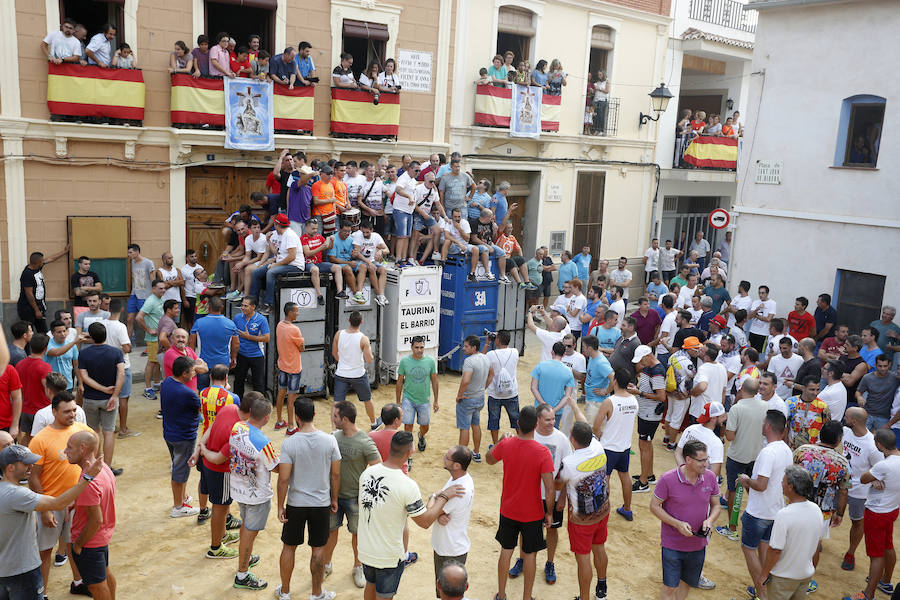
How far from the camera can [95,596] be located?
6.10m

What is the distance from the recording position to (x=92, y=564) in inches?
236

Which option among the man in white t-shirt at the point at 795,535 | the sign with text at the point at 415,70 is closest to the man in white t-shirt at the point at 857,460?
the man in white t-shirt at the point at 795,535

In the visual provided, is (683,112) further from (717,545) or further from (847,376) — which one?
(717,545)

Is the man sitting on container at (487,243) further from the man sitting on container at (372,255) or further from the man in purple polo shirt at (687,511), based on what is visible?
the man in purple polo shirt at (687,511)

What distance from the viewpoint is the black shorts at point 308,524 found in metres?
6.45

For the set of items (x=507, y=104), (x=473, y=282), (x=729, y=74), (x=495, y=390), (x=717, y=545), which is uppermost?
(x=729, y=74)

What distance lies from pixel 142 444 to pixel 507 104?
38.4ft

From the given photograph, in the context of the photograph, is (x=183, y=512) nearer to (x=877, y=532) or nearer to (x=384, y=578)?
(x=384, y=578)

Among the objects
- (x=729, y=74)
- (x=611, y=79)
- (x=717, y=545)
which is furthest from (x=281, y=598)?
(x=729, y=74)

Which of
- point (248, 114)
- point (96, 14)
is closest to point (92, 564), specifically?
point (248, 114)

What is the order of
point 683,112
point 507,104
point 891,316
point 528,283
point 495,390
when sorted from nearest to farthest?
point 495,390, point 891,316, point 528,283, point 507,104, point 683,112

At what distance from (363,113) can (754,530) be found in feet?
38.4

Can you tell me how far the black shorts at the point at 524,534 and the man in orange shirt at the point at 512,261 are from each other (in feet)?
26.7

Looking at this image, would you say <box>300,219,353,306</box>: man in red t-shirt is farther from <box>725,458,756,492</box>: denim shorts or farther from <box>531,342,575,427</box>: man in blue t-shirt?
<box>725,458,756,492</box>: denim shorts
